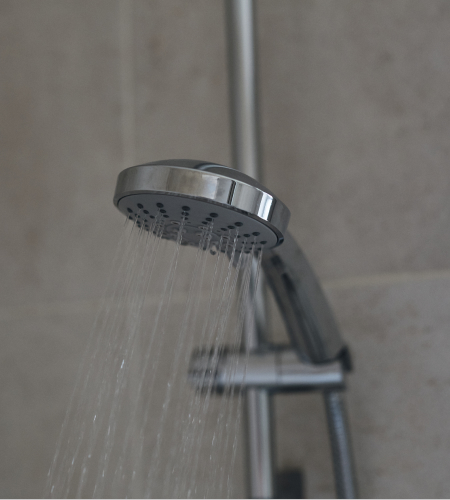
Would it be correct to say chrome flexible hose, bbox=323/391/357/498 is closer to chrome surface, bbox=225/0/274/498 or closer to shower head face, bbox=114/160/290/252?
chrome surface, bbox=225/0/274/498

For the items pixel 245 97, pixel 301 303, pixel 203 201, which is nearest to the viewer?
pixel 203 201

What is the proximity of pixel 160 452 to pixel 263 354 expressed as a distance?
0.21 m

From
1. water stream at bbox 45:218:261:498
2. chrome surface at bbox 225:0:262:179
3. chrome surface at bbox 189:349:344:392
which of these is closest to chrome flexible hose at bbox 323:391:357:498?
chrome surface at bbox 189:349:344:392

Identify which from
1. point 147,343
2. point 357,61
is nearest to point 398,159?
point 357,61

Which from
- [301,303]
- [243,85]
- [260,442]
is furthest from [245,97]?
[260,442]

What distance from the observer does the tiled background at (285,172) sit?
52cm

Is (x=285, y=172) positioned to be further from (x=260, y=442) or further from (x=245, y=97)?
(x=260, y=442)

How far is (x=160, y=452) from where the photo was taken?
59 centimetres

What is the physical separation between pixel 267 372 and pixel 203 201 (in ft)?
0.78

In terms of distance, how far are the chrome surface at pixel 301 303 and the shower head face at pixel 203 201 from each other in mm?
37

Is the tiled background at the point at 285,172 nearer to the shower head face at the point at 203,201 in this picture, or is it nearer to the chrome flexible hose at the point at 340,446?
the chrome flexible hose at the point at 340,446

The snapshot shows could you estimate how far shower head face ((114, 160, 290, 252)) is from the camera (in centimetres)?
28

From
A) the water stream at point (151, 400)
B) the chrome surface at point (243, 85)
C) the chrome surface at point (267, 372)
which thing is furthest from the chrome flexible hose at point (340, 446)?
the chrome surface at point (243, 85)

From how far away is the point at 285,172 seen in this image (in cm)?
58
